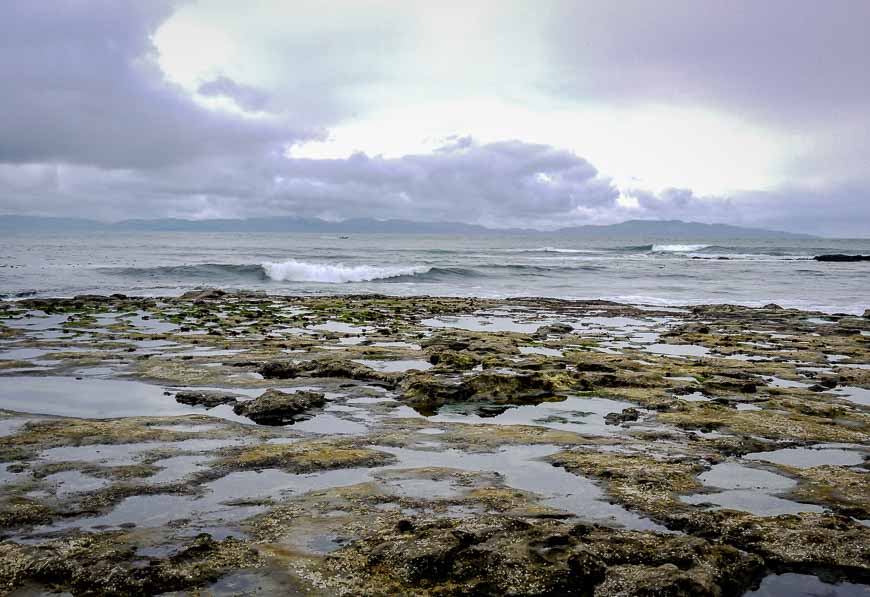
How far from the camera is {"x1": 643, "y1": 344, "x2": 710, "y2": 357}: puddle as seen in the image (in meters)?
19.5

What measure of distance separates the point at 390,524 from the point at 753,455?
602cm

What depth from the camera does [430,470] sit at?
8742 millimetres

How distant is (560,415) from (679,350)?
9.82m

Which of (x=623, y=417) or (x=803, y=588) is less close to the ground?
(x=803, y=588)

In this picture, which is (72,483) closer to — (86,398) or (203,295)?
(86,398)

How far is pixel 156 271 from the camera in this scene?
5969 cm

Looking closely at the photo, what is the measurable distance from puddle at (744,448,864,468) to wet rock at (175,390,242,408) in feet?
31.1

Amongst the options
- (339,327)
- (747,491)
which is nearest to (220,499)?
(747,491)

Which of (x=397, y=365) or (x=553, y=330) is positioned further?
(x=553, y=330)

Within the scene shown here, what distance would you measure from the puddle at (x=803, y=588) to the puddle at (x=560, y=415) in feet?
16.3

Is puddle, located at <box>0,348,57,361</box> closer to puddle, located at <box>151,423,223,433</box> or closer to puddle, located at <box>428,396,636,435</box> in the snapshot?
puddle, located at <box>151,423,223,433</box>

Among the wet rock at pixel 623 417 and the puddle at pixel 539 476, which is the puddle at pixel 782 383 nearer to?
the wet rock at pixel 623 417

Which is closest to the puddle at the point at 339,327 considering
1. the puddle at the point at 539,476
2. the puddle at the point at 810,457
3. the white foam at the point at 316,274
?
the puddle at the point at 539,476

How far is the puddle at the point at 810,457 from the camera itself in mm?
9289
